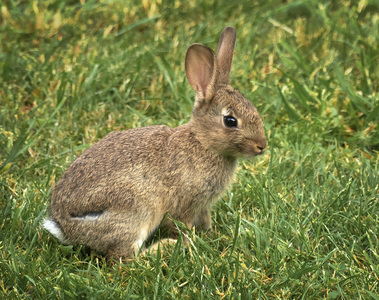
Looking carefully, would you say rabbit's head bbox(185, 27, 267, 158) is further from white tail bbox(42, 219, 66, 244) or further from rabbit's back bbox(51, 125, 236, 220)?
white tail bbox(42, 219, 66, 244)

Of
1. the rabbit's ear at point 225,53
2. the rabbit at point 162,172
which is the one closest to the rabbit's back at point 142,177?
the rabbit at point 162,172

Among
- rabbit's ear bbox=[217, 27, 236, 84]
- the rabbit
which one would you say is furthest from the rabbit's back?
rabbit's ear bbox=[217, 27, 236, 84]

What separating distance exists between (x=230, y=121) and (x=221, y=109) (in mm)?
115

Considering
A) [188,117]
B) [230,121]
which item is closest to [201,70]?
[230,121]

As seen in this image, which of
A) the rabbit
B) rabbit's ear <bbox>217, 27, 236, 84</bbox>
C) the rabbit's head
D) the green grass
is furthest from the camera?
rabbit's ear <bbox>217, 27, 236, 84</bbox>

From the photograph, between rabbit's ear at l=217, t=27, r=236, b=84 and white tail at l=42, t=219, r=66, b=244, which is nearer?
white tail at l=42, t=219, r=66, b=244

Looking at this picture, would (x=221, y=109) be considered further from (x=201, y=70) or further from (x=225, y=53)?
(x=225, y=53)

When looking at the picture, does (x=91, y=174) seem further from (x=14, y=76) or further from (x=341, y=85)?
(x=341, y=85)

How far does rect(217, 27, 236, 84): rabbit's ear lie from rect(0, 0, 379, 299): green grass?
0.88 meters

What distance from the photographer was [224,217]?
15.2 feet

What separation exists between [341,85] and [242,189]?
1790 mm

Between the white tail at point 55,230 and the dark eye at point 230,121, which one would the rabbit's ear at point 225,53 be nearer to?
the dark eye at point 230,121

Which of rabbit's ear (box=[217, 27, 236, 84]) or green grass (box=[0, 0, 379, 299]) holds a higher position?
rabbit's ear (box=[217, 27, 236, 84])

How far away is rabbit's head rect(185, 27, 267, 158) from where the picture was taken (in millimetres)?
4289
